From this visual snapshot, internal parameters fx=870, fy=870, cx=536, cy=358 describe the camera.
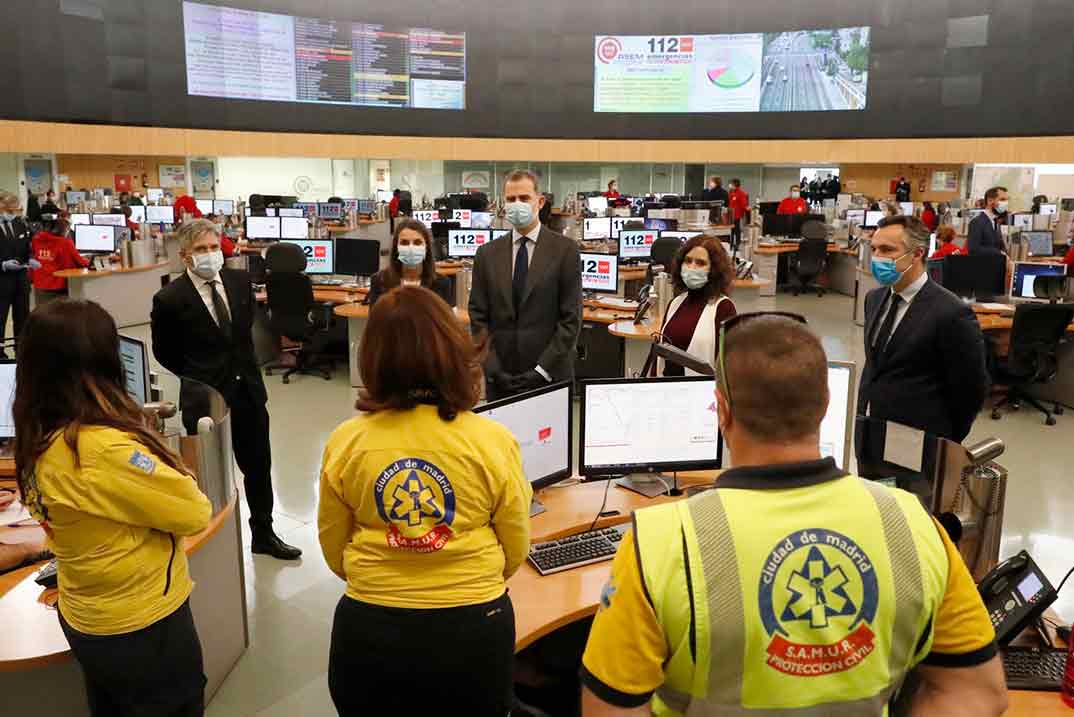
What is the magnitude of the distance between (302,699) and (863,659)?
7.87 ft

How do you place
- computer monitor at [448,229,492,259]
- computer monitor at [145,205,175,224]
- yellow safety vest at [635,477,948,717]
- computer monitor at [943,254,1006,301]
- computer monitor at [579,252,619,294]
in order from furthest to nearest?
computer monitor at [145,205,175,224] → computer monitor at [448,229,492,259] → computer monitor at [579,252,619,294] → computer monitor at [943,254,1006,301] → yellow safety vest at [635,477,948,717]

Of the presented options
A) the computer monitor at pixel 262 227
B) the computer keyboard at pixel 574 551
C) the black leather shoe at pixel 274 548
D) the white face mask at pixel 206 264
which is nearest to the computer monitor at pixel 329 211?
the computer monitor at pixel 262 227

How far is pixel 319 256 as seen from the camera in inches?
336

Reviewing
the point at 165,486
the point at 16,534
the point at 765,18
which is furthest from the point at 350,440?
the point at 765,18

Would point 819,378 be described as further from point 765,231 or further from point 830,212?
point 830,212

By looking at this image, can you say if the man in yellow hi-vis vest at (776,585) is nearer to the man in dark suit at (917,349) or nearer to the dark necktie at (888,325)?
the man in dark suit at (917,349)

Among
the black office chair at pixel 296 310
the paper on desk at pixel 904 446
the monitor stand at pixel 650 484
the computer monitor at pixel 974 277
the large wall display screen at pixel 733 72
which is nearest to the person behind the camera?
the paper on desk at pixel 904 446

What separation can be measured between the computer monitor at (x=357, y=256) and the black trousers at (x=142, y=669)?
20.8 feet

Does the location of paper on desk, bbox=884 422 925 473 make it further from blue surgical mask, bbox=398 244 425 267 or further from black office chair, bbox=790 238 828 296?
black office chair, bbox=790 238 828 296

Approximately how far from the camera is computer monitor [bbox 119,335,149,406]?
3.08m

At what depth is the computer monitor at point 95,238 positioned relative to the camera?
33.1 feet

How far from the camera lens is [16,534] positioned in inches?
105

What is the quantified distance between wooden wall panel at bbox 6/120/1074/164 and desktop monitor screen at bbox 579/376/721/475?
14.3 m

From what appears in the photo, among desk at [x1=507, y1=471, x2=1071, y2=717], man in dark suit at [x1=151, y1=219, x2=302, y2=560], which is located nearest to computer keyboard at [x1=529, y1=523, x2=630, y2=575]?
desk at [x1=507, y1=471, x2=1071, y2=717]
